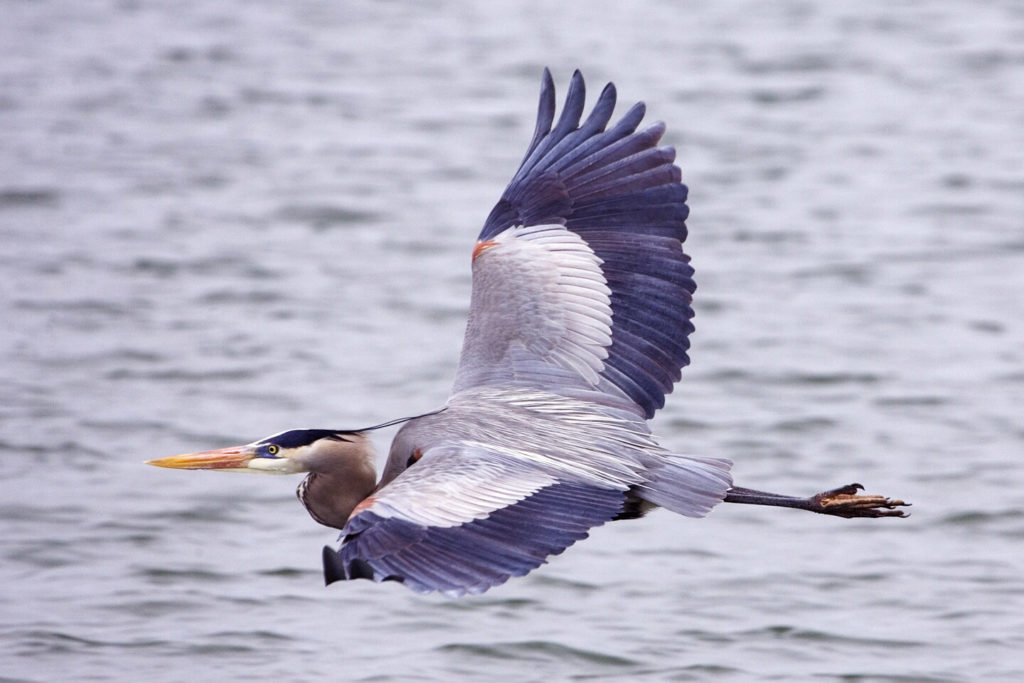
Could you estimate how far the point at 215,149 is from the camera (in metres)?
14.8

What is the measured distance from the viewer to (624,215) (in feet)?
22.6

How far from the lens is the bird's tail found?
232 inches

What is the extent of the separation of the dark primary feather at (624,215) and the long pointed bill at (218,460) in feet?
4.41

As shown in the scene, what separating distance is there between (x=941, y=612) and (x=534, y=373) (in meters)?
2.23

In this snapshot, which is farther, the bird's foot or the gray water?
the gray water

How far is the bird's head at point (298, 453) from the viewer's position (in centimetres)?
637

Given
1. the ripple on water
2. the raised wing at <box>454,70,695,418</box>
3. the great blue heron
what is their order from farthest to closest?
the ripple on water < the raised wing at <box>454,70,695,418</box> < the great blue heron

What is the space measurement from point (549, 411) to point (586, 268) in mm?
690

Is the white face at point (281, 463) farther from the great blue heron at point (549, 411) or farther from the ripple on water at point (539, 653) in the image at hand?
the ripple on water at point (539, 653)

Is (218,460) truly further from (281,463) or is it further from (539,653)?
(539,653)

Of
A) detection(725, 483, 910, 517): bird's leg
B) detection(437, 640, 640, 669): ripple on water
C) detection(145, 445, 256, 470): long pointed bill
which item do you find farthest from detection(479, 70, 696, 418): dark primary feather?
detection(145, 445, 256, 470): long pointed bill

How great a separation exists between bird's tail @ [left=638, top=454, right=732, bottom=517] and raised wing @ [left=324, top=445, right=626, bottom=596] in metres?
0.15

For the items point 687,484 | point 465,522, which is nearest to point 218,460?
point 465,522

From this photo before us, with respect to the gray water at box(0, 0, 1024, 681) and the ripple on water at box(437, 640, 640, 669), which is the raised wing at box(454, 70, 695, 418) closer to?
the ripple on water at box(437, 640, 640, 669)
